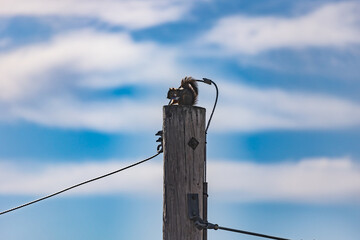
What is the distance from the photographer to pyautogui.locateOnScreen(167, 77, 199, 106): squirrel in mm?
7445

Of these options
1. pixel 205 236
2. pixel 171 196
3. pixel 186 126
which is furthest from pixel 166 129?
pixel 205 236

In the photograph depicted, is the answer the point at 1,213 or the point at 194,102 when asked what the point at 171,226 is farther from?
the point at 1,213

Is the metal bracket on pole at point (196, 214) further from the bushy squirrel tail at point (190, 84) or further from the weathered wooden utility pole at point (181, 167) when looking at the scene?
the bushy squirrel tail at point (190, 84)

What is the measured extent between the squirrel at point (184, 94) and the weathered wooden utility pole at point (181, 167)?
24.9 inches

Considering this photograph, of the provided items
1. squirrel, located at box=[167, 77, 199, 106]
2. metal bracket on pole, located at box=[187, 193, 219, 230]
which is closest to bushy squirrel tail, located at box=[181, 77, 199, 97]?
squirrel, located at box=[167, 77, 199, 106]

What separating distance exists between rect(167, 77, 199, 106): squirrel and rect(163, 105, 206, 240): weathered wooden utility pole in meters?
0.63

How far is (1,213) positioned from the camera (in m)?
8.85

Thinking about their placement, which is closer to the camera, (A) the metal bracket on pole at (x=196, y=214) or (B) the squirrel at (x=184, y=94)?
(A) the metal bracket on pole at (x=196, y=214)

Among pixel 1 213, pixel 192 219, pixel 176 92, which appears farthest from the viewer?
Answer: pixel 1 213

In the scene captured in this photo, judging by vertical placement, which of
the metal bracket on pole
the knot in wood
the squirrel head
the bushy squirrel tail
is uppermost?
the bushy squirrel tail

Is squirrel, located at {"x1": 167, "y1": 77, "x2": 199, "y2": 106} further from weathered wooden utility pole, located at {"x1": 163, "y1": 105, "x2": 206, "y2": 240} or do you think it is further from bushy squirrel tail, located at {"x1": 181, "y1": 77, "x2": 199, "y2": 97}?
weathered wooden utility pole, located at {"x1": 163, "y1": 105, "x2": 206, "y2": 240}

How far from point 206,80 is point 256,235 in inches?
75.0

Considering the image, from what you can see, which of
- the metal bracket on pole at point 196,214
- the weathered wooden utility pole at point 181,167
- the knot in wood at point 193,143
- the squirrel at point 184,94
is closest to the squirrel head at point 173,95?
the squirrel at point 184,94

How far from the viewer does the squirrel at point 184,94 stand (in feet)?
24.4
